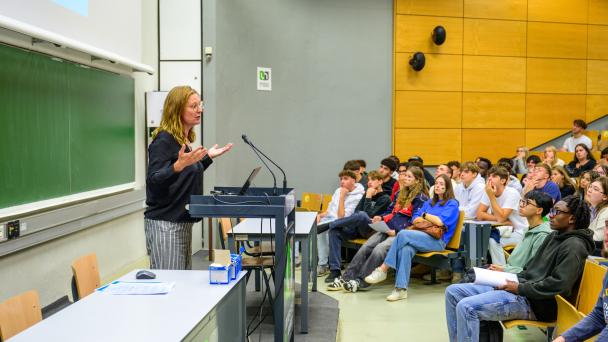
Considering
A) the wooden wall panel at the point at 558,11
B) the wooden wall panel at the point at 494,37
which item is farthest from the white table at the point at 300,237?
the wooden wall panel at the point at 558,11

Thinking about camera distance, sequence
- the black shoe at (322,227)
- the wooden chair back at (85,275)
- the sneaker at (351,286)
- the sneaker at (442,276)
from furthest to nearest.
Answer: the black shoe at (322,227) < the sneaker at (442,276) < the sneaker at (351,286) < the wooden chair back at (85,275)

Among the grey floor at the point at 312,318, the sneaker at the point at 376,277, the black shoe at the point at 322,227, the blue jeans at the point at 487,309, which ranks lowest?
the grey floor at the point at 312,318

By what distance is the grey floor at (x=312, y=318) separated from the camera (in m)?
4.16

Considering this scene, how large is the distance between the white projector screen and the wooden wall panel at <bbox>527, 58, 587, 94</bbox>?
636cm

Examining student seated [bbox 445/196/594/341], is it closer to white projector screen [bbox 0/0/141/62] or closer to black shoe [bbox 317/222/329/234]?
black shoe [bbox 317/222/329/234]

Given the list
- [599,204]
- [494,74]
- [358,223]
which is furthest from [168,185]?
[494,74]

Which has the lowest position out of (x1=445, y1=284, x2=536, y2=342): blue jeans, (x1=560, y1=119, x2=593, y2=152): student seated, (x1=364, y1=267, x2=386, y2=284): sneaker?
(x1=364, y1=267, x2=386, y2=284): sneaker

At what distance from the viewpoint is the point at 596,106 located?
9656 millimetres

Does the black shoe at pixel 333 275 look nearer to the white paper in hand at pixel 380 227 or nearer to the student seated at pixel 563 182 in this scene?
the white paper in hand at pixel 380 227

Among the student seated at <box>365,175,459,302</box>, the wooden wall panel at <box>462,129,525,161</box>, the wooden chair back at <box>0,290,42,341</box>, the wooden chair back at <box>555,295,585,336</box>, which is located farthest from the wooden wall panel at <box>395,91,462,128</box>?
the wooden chair back at <box>0,290,42,341</box>

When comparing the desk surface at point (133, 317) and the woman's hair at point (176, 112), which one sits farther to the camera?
the woman's hair at point (176, 112)

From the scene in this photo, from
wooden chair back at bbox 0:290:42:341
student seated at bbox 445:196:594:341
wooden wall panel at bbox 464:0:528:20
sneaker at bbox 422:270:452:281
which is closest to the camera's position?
wooden chair back at bbox 0:290:42:341

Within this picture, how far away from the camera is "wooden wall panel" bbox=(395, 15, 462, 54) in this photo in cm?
874

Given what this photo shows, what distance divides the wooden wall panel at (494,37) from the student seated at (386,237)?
4107mm
